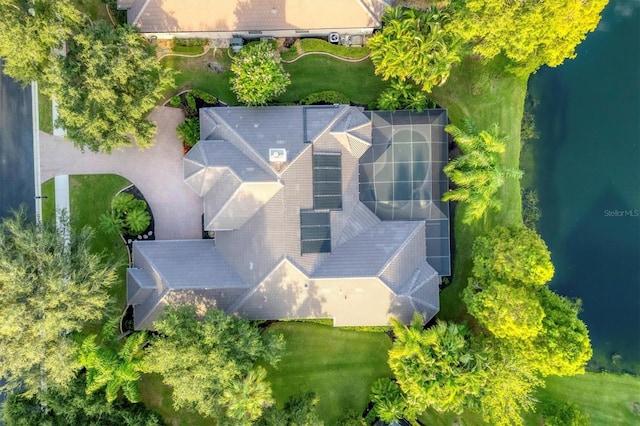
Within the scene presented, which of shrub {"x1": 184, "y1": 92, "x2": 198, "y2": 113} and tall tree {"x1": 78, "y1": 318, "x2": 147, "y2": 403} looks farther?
shrub {"x1": 184, "y1": 92, "x2": 198, "y2": 113}

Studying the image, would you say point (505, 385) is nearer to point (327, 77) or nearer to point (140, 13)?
point (327, 77)

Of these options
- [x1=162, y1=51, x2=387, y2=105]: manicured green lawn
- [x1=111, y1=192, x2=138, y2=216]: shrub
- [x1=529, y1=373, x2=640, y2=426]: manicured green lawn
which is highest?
[x1=162, y1=51, x2=387, y2=105]: manicured green lawn

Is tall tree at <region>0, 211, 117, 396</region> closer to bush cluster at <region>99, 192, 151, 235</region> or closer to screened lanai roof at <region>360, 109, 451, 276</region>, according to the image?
bush cluster at <region>99, 192, 151, 235</region>

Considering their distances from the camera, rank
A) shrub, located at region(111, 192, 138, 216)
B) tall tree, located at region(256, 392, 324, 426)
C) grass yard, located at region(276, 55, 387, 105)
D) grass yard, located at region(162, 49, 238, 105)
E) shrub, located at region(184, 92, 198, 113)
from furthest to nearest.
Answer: grass yard, located at region(276, 55, 387, 105) < grass yard, located at region(162, 49, 238, 105) < shrub, located at region(184, 92, 198, 113) < shrub, located at region(111, 192, 138, 216) < tall tree, located at region(256, 392, 324, 426)

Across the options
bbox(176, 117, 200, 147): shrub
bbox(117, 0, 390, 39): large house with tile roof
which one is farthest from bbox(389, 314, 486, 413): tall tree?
bbox(117, 0, 390, 39): large house with tile roof

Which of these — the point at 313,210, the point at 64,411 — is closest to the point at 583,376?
the point at 313,210

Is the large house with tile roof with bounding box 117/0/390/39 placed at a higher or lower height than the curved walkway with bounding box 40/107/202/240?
higher

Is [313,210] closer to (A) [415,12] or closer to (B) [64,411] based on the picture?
(A) [415,12]
